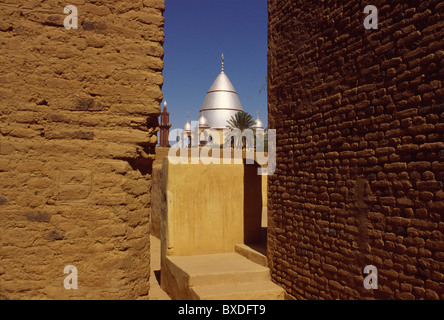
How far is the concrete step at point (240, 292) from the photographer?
545cm

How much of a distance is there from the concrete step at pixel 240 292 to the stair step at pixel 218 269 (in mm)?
77

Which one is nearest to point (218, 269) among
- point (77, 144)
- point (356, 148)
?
point (356, 148)

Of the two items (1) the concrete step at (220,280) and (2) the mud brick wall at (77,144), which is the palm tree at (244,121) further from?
(2) the mud brick wall at (77,144)

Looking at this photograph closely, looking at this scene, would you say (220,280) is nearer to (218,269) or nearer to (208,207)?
(218,269)

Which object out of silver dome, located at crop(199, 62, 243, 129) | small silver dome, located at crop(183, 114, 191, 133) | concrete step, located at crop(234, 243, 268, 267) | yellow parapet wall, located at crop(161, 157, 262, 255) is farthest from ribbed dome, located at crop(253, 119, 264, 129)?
concrete step, located at crop(234, 243, 268, 267)

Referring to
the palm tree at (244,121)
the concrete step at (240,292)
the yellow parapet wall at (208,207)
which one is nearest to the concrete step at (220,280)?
the concrete step at (240,292)

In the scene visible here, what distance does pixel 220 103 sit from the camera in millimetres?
37812

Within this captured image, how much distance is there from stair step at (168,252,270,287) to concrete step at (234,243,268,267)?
90 millimetres

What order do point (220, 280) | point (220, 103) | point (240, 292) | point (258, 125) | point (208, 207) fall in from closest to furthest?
point (240, 292)
point (220, 280)
point (208, 207)
point (258, 125)
point (220, 103)

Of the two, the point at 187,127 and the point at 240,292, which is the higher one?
the point at 187,127

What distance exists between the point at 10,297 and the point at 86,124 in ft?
3.95

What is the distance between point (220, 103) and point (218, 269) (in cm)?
3263

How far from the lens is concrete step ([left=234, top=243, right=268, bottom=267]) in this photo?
6.51m
